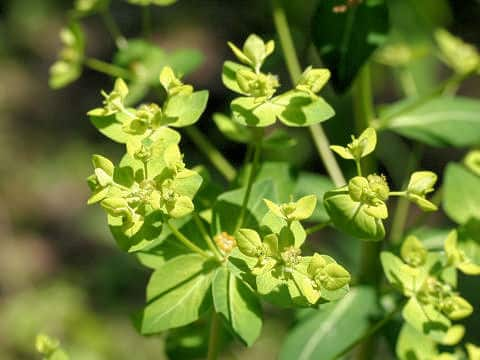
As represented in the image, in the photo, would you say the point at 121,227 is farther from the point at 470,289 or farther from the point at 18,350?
the point at 18,350

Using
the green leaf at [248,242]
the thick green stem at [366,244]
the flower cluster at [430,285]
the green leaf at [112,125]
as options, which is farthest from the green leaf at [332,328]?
the green leaf at [112,125]

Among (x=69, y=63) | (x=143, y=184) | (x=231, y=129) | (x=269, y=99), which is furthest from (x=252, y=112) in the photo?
(x=69, y=63)

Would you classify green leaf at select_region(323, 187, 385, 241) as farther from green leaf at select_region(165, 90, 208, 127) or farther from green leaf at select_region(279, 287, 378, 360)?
green leaf at select_region(279, 287, 378, 360)

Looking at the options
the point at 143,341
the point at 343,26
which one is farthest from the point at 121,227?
the point at 143,341

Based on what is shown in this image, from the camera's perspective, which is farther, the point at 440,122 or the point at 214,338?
the point at 440,122

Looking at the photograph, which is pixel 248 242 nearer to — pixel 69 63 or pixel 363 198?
pixel 363 198

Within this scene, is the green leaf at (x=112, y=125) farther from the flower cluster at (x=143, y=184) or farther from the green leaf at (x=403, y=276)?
the green leaf at (x=403, y=276)
